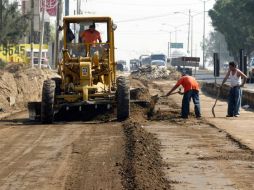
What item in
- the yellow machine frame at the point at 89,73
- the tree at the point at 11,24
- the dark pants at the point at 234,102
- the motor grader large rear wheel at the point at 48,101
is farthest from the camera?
the tree at the point at 11,24

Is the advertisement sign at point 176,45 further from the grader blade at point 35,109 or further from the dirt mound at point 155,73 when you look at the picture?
the grader blade at point 35,109

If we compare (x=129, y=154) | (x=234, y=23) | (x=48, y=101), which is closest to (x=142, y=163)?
(x=129, y=154)

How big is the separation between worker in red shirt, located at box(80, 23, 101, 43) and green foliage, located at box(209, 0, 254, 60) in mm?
55390

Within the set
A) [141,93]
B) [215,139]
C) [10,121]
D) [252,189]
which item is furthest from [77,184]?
[141,93]

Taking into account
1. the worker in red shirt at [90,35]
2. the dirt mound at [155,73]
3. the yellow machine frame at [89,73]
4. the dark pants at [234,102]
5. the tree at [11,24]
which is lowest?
the dirt mound at [155,73]

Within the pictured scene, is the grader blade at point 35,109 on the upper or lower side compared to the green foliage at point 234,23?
lower

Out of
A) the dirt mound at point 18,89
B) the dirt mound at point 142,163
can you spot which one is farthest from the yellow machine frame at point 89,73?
the dirt mound at point 18,89

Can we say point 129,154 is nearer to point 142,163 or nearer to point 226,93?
point 142,163

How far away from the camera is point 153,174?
11727mm

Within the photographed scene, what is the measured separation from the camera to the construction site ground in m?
11.3

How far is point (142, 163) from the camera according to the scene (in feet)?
41.7

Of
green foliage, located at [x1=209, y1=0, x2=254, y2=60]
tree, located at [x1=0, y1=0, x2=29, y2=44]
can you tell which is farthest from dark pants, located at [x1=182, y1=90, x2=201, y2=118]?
green foliage, located at [x1=209, y1=0, x2=254, y2=60]

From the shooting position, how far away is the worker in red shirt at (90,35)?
22766 millimetres

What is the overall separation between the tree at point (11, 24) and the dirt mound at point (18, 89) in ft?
42.1
